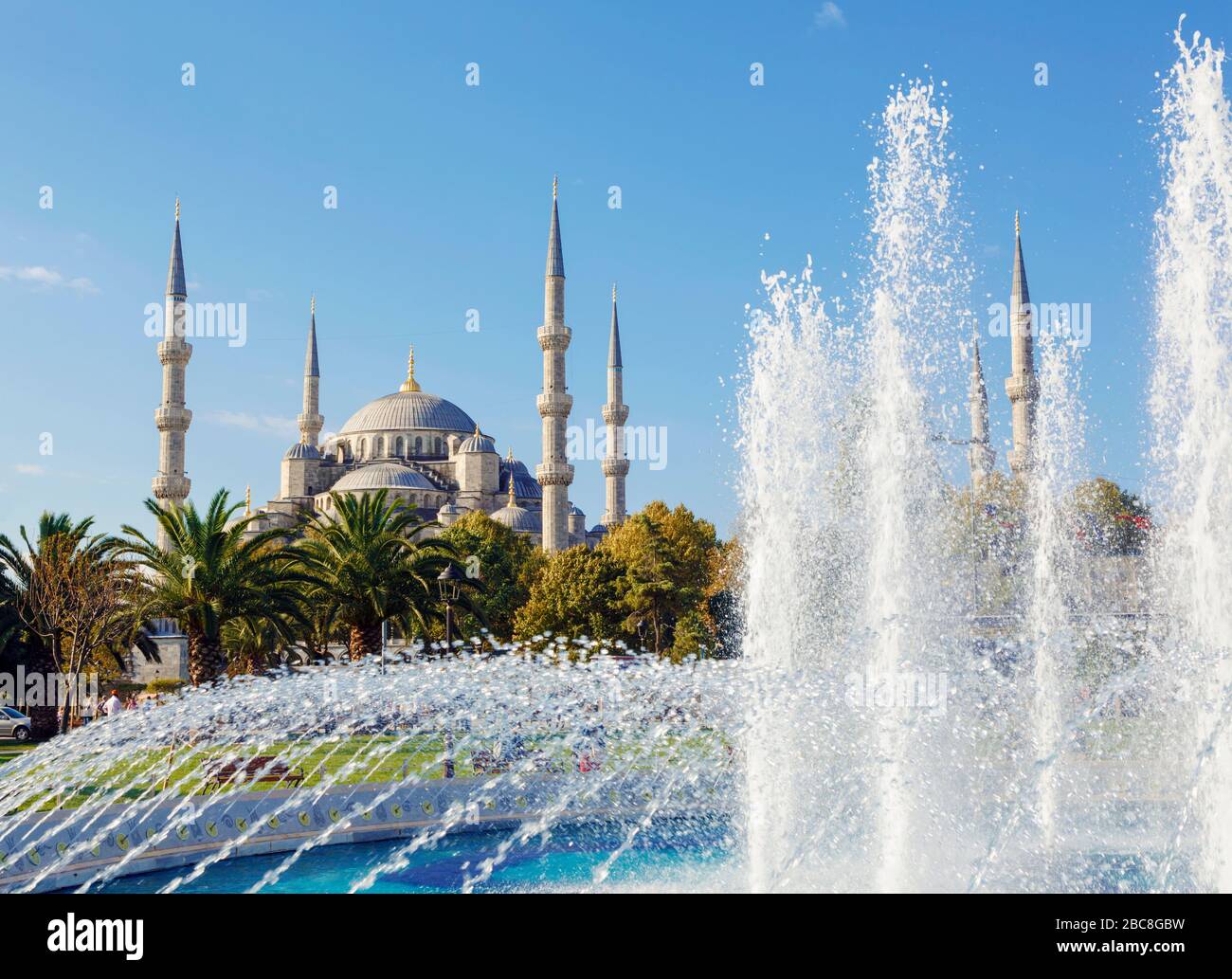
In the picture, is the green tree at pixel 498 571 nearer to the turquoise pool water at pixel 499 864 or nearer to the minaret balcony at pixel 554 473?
the minaret balcony at pixel 554 473

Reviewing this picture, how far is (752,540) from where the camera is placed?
42.4ft

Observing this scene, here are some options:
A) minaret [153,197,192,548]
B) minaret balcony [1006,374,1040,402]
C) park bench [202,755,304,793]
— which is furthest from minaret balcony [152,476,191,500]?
park bench [202,755,304,793]

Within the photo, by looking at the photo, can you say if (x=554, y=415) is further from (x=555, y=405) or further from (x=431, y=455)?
(x=431, y=455)

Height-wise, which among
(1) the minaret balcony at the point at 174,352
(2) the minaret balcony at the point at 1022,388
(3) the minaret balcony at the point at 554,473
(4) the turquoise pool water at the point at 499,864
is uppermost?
(1) the minaret balcony at the point at 174,352

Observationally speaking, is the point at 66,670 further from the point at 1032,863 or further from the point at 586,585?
the point at 1032,863

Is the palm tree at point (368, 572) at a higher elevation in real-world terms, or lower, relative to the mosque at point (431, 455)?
lower

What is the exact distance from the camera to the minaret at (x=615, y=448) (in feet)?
176

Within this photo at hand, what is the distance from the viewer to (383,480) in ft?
200

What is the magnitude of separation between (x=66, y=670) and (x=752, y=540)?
54.7ft

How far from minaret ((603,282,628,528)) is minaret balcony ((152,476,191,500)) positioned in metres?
17.5

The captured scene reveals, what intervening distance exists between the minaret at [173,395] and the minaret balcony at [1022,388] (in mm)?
29302

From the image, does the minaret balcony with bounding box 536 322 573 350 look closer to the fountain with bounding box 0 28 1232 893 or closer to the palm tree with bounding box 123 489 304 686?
the palm tree with bounding box 123 489 304 686

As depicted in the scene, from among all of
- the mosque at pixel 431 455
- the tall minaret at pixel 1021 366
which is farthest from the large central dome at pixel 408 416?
the tall minaret at pixel 1021 366
